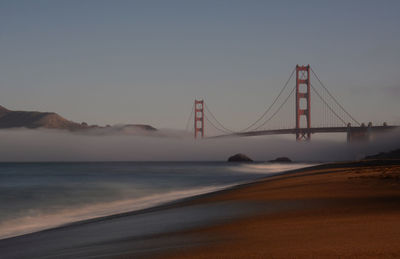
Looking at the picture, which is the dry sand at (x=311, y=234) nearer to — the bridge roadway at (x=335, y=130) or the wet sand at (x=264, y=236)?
the wet sand at (x=264, y=236)

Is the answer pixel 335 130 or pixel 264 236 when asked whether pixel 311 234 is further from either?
pixel 335 130

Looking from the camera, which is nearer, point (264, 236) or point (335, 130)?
point (264, 236)

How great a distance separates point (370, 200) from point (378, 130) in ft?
158

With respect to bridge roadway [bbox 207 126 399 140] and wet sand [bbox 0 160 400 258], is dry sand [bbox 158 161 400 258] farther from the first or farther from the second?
bridge roadway [bbox 207 126 399 140]

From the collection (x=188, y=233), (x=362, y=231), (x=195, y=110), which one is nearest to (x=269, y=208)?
(x=188, y=233)

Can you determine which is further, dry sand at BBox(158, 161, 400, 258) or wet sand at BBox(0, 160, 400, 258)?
wet sand at BBox(0, 160, 400, 258)

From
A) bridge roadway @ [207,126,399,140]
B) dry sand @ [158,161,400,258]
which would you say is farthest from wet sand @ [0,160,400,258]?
bridge roadway @ [207,126,399,140]

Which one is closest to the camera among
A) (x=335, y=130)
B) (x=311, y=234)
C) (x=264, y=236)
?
(x=311, y=234)

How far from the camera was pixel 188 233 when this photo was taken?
5.62 metres

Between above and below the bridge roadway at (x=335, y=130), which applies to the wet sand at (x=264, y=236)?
below

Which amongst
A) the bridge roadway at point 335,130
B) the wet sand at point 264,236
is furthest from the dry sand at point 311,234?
the bridge roadway at point 335,130

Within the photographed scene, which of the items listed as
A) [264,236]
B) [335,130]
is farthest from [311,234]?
[335,130]

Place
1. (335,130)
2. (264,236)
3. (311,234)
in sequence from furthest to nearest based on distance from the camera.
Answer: (335,130), (264,236), (311,234)

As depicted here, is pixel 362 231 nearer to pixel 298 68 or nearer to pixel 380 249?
pixel 380 249
